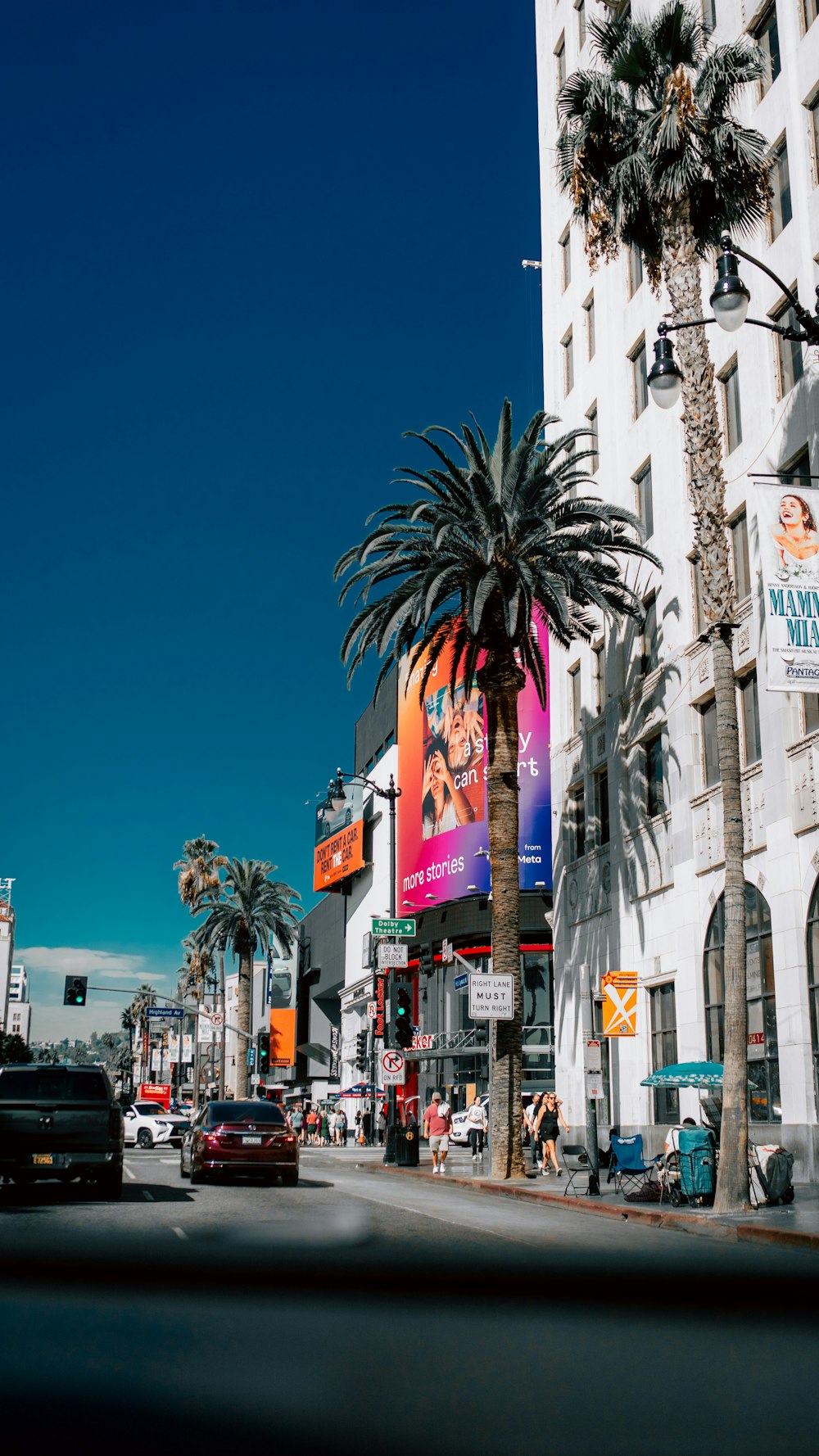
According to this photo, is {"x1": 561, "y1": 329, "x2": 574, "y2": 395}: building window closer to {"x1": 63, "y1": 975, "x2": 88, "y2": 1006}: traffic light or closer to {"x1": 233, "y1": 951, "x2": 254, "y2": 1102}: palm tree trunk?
{"x1": 63, "y1": 975, "x2": 88, "y2": 1006}: traffic light

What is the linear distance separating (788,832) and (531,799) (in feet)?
105

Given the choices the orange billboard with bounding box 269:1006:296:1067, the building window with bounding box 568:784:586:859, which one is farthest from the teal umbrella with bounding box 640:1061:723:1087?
the orange billboard with bounding box 269:1006:296:1067

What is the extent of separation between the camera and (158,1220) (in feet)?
42.0

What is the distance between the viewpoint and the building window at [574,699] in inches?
1452

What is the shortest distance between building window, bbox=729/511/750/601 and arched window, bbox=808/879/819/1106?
6446 mm

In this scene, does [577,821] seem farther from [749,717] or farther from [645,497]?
[749,717]

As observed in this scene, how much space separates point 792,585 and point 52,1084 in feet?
38.9

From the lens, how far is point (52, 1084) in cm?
1827

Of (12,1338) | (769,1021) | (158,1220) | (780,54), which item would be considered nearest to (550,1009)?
(769,1021)

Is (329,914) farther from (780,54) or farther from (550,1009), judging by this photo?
(780,54)

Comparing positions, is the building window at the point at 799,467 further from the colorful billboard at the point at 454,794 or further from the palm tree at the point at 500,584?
the colorful billboard at the point at 454,794

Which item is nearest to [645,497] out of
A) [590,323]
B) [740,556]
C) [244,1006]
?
[740,556]

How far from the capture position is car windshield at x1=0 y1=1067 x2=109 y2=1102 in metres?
17.9

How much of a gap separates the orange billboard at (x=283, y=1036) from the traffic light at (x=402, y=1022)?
7069 centimetres
